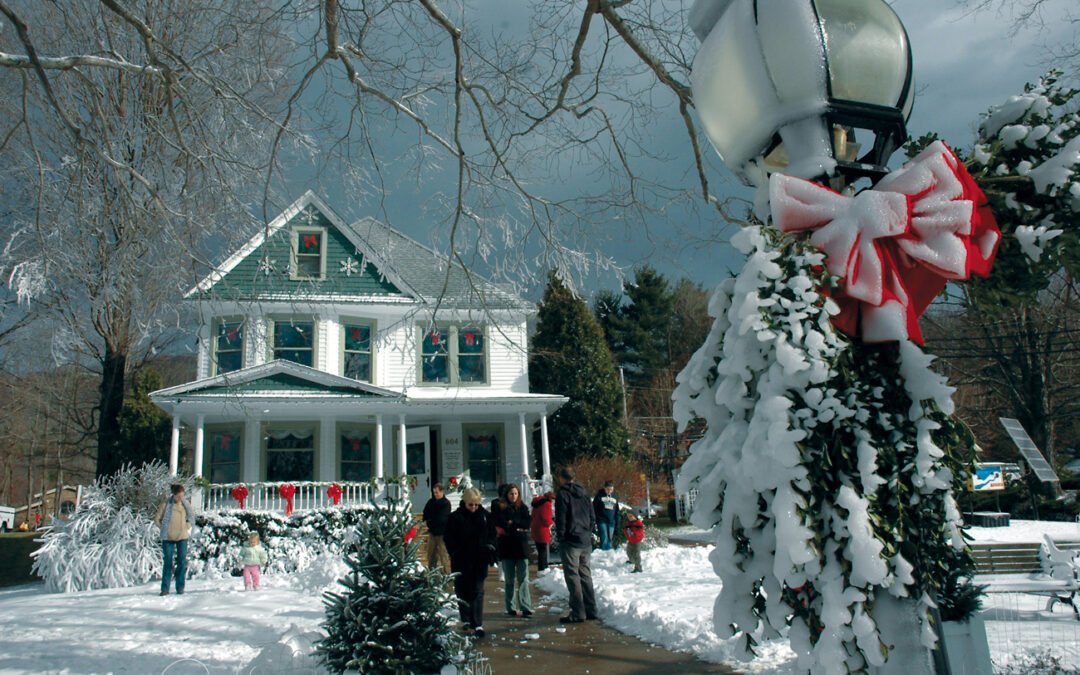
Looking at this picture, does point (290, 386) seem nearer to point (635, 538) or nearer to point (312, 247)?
point (312, 247)

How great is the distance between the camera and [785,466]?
1618mm

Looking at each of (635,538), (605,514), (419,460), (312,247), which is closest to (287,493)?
(419,460)

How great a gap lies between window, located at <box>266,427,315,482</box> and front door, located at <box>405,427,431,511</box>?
7.81 feet

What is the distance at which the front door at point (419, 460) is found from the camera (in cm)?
1877

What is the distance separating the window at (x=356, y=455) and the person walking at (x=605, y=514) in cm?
720

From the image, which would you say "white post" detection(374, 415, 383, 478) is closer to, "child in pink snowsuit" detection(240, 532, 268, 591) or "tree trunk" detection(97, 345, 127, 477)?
"child in pink snowsuit" detection(240, 532, 268, 591)

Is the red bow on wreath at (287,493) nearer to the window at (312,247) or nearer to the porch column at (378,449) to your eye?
the porch column at (378,449)

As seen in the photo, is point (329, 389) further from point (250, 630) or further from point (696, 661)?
point (696, 661)

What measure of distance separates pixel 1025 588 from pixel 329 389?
1370 cm

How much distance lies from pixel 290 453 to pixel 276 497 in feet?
6.91

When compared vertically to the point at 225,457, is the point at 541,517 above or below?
below

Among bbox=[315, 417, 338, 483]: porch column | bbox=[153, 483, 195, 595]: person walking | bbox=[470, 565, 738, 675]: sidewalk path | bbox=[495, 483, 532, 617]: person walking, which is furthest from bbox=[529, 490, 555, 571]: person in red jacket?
bbox=[315, 417, 338, 483]: porch column

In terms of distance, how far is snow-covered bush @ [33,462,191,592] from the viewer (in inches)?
464

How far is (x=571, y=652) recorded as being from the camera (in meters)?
6.59
